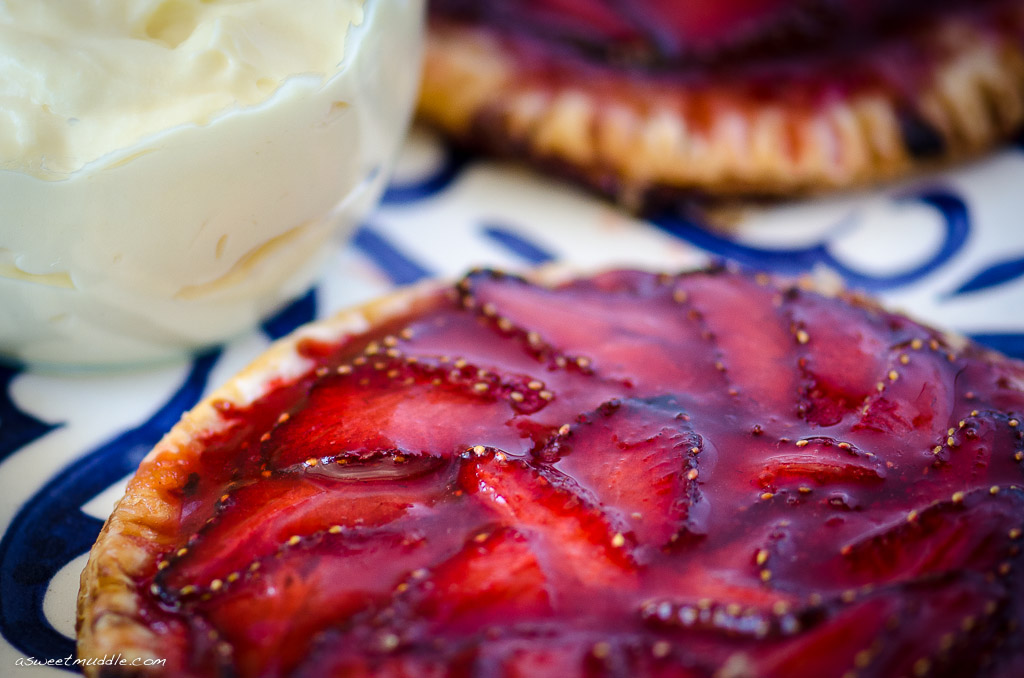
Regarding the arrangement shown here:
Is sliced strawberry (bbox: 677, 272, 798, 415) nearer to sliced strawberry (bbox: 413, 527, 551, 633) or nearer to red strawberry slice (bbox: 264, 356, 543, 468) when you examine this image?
red strawberry slice (bbox: 264, 356, 543, 468)

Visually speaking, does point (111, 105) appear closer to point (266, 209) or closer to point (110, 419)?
point (266, 209)

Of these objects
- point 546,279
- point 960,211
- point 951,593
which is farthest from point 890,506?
point 960,211

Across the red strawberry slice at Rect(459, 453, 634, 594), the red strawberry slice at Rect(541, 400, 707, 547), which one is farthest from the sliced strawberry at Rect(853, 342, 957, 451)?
the red strawberry slice at Rect(459, 453, 634, 594)

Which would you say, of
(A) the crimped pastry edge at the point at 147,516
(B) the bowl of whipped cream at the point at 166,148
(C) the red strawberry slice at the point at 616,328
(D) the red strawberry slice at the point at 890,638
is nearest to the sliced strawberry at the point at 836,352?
(C) the red strawberry slice at the point at 616,328

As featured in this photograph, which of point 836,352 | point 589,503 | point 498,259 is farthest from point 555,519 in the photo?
point 498,259

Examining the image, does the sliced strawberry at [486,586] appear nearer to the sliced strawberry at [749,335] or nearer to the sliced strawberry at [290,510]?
the sliced strawberry at [290,510]

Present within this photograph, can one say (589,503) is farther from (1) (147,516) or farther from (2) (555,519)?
(1) (147,516)

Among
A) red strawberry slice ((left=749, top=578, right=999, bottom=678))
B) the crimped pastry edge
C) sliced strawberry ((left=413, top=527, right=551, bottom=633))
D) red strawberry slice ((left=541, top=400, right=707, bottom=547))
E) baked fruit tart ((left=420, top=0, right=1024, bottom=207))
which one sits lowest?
the crimped pastry edge
